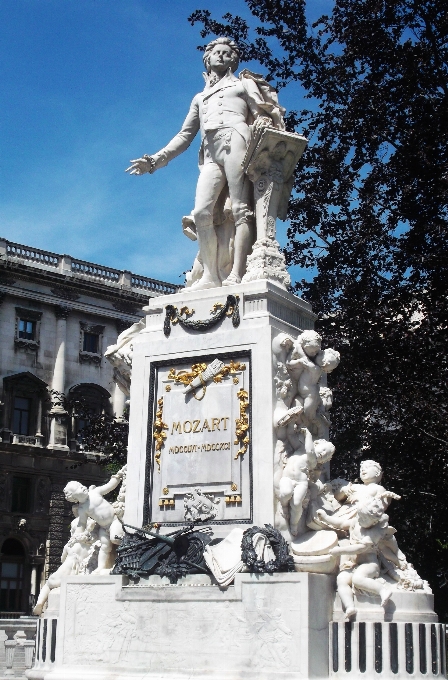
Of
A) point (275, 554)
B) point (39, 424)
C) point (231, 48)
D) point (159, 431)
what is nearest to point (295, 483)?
point (275, 554)

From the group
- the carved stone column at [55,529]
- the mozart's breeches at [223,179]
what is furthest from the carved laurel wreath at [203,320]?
the carved stone column at [55,529]

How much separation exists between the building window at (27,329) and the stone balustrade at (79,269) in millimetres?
2383

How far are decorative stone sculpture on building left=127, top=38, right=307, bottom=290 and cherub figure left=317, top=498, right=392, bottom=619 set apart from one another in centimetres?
319

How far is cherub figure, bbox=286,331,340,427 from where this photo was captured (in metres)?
11.0

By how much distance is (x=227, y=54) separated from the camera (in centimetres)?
1305

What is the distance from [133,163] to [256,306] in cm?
Answer: 323

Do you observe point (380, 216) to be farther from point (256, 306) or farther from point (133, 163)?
point (256, 306)

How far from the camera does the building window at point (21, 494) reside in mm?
46184

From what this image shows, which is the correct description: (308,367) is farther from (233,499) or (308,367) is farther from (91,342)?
(91,342)

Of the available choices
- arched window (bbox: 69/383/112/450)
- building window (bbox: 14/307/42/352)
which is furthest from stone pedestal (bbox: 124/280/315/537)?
building window (bbox: 14/307/42/352)

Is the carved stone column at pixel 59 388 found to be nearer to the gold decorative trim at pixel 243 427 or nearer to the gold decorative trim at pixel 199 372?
the gold decorative trim at pixel 199 372

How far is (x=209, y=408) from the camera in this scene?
1112cm

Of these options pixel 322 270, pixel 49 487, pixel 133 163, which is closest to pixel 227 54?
pixel 133 163

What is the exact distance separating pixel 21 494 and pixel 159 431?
36.8m
